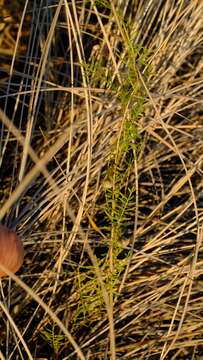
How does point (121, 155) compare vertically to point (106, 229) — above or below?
above

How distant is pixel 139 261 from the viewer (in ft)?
2.99

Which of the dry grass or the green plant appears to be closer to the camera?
the green plant

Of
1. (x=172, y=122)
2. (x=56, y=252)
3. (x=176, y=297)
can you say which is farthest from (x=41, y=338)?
(x=172, y=122)

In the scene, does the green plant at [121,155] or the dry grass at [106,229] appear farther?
the dry grass at [106,229]

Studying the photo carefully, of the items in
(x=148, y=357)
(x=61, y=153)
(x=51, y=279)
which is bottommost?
(x=148, y=357)

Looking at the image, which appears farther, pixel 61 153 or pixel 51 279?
pixel 61 153

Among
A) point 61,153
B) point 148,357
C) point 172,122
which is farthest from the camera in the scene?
point 172,122

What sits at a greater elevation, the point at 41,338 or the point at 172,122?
the point at 172,122

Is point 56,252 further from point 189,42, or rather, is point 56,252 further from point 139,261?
point 189,42

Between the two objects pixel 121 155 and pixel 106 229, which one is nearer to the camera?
pixel 121 155

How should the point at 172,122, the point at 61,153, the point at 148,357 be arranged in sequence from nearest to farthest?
the point at 148,357
the point at 61,153
the point at 172,122

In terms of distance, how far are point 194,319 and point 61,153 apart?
470 mm

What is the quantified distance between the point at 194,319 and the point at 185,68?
65 centimetres

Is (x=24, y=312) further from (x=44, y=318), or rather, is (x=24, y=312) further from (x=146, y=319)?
(x=146, y=319)
